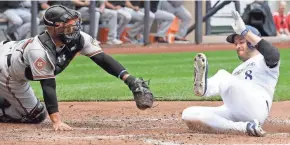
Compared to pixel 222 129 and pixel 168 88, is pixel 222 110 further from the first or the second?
pixel 168 88

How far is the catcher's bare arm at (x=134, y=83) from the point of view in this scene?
6465mm

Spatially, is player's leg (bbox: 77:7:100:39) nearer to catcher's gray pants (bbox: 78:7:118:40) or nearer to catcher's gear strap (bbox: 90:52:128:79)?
catcher's gray pants (bbox: 78:7:118:40)

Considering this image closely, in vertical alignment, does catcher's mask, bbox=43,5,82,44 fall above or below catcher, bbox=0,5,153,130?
above

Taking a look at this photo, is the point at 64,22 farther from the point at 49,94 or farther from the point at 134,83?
the point at 134,83

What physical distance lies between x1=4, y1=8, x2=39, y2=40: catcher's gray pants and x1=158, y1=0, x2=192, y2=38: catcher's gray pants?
4.27m

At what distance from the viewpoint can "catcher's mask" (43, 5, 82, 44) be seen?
642cm

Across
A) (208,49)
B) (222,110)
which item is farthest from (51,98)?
(208,49)

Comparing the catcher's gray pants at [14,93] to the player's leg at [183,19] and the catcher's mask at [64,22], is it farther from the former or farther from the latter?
the player's leg at [183,19]

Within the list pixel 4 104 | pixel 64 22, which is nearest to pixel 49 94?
pixel 64 22

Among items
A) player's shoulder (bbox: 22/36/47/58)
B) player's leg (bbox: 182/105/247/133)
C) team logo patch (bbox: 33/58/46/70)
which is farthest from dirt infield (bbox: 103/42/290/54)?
player's leg (bbox: 182/105/247/133)

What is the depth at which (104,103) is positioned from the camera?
28.2 ft

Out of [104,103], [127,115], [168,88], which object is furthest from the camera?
[168,88]

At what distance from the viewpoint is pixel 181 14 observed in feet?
63.5

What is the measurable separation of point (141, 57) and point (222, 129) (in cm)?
Result: 888
